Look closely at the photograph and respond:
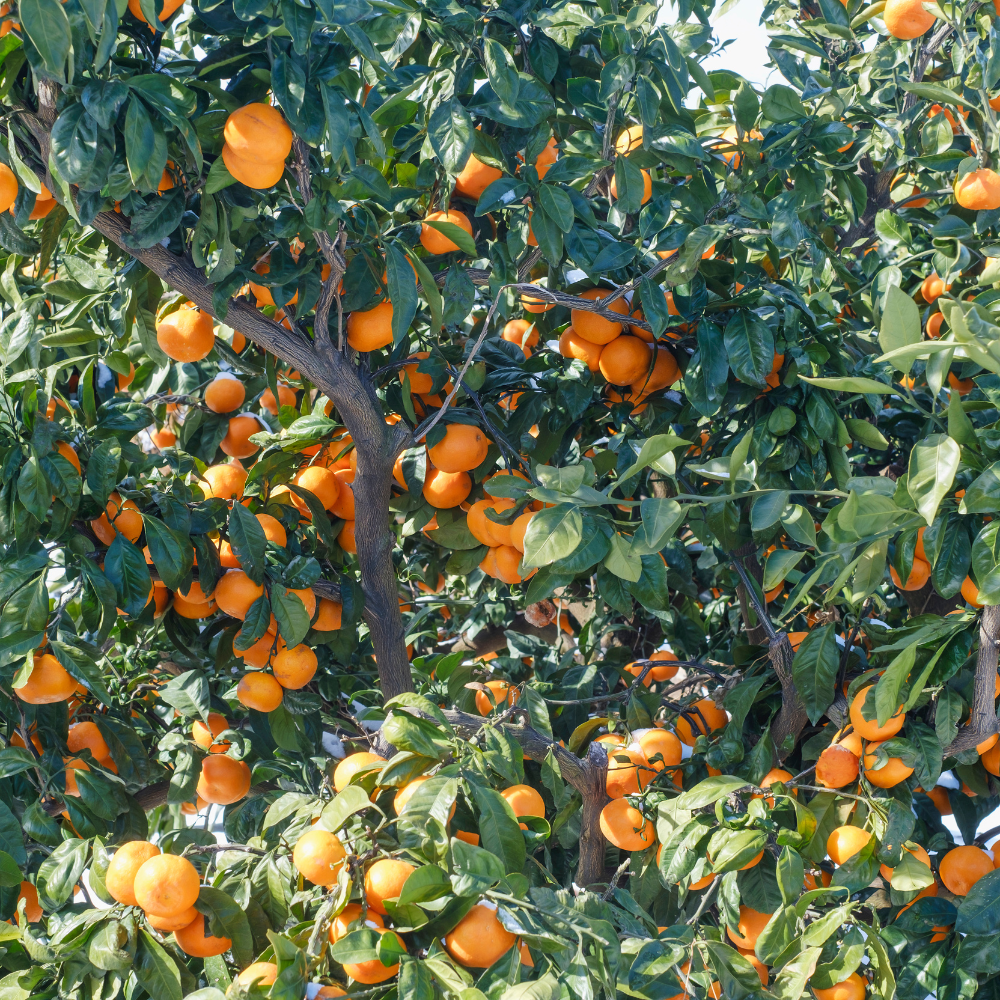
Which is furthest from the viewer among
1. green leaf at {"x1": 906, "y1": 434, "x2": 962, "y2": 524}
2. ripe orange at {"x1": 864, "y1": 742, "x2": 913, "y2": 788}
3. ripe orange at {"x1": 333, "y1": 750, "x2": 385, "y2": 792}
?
ripe orange at {"x1": 864, "y1": 742, "x2": 913, "y2": 788}

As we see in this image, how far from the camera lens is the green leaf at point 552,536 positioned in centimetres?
112

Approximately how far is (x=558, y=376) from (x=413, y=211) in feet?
1.31

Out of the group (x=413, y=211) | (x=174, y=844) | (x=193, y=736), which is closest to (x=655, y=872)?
(x=174, y=844)

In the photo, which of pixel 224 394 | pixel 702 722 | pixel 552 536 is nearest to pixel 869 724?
pixel 702 722

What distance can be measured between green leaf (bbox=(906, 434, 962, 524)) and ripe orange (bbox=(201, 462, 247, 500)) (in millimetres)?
1206

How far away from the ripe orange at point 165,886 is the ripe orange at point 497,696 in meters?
0.62

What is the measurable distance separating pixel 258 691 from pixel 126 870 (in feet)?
1.42

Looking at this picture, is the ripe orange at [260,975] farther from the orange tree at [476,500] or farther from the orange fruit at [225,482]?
the orange fruit at [225,482]

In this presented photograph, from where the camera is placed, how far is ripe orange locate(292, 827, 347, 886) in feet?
3.84

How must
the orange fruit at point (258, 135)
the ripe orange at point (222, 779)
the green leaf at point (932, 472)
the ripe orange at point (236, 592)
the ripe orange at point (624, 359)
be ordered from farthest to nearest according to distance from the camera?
1. the ripe orange at point (222, 779)
2. the ripe orange at point (624, 359)
3. the ripe orange at point (236, 592)
4. the orange fruit at point (258, 135)
5. the green leaf at point (932, 472)

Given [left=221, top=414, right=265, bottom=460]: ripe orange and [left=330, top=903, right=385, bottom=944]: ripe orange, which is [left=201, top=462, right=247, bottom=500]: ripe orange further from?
[left=330, top=903, right=385, bottom=944]: ripe orange

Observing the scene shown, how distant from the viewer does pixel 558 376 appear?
1.74m

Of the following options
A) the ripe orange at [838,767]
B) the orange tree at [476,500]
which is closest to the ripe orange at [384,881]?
the orange tree at [476,500]

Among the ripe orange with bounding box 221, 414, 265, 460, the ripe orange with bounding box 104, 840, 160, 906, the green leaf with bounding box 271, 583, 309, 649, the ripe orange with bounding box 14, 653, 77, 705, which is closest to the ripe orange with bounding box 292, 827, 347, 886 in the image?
the ripe orange with bounding box 104, 840, 160, 906
